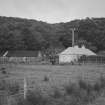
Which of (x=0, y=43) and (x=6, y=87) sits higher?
(x=0, y=43)

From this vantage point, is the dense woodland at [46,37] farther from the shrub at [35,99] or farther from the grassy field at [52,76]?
the shrub at [35,99]

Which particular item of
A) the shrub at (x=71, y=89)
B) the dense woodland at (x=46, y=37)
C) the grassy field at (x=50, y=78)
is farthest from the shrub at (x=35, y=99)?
the dense woodland at (x=46, y=37)

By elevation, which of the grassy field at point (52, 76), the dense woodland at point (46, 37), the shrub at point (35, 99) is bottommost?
the grassy field at point (52, 76)

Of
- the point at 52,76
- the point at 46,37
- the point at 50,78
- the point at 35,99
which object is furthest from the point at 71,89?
the point at 46,37

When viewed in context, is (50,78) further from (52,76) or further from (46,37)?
(46,37)

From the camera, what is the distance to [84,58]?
135 ft

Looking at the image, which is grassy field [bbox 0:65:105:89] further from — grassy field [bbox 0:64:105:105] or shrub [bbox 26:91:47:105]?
shrub [bbox 26:91:47:105]

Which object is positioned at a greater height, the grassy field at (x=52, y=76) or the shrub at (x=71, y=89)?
the shrub at (x=71, y=89)

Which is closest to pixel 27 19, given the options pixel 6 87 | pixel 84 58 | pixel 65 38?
pixel 65 38

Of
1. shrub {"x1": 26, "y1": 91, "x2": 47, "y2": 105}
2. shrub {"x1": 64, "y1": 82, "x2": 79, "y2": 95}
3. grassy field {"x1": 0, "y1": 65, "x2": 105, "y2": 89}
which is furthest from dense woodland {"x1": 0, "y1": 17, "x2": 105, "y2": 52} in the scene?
shrub {"x1": 26, "y1": 91, "x2": 47, "y2": 105}

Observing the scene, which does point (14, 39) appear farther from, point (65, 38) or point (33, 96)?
point (33, 96)

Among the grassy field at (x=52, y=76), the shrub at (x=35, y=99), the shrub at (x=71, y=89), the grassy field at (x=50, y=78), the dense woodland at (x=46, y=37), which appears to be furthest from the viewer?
the dense woodland at (x=46, y=37)

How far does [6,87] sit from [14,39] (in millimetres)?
56169

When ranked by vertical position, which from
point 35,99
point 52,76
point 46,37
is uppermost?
point 46,37
